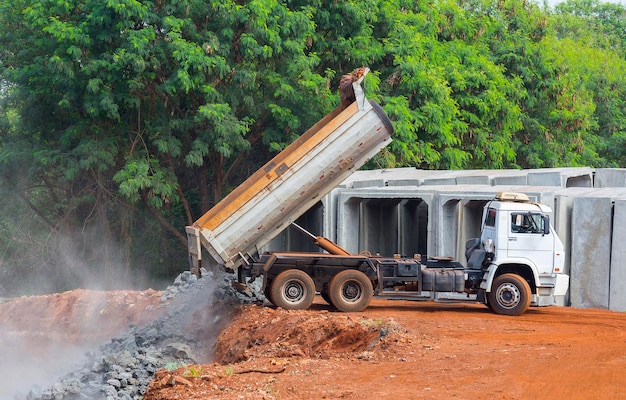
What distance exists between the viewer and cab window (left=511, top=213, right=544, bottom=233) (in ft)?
56.9

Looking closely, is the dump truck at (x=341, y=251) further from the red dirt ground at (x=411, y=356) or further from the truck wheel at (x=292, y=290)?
the red dirt ground at (x=411, y=356)

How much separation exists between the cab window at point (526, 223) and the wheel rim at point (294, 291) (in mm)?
4229

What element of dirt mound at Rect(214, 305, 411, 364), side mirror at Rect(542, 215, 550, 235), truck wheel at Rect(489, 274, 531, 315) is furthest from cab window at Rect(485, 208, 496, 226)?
dirt mound at Rect(214, 305, 411, 364)

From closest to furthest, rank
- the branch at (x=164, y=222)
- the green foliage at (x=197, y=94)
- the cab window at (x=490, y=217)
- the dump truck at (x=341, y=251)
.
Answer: the dump truck at (x=341, y=251), the cab window at (x=490, y=217), the green foliage at (x=197, y=94), the branch at (x=164, y=222)

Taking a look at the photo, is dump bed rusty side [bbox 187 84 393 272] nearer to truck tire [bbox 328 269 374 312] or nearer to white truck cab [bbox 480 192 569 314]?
truck tire [bbox 328 269 374 312]

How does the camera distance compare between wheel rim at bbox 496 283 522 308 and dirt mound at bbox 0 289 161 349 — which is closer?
wheel rim at bbox 496 283 522 308

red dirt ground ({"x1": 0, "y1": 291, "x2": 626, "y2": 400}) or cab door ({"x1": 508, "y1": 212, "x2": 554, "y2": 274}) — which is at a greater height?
cab door ({"x1": 508, "y1": 212, "x2": 554, "y2": 274})

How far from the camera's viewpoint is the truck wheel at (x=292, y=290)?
1720cm

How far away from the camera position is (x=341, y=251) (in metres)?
17.8

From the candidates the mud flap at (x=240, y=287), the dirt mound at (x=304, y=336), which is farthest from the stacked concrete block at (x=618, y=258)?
the mud flap at (x=240, y=287)

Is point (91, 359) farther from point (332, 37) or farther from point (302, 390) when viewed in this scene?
point (332, 37)

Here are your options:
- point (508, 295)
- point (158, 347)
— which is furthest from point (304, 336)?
point (508, 295)

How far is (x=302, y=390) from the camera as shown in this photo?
431 inches

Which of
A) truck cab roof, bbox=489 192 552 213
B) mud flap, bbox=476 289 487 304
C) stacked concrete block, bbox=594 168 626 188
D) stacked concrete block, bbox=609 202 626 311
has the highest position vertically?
stacked concrete block, bbox=594 168 626 188
